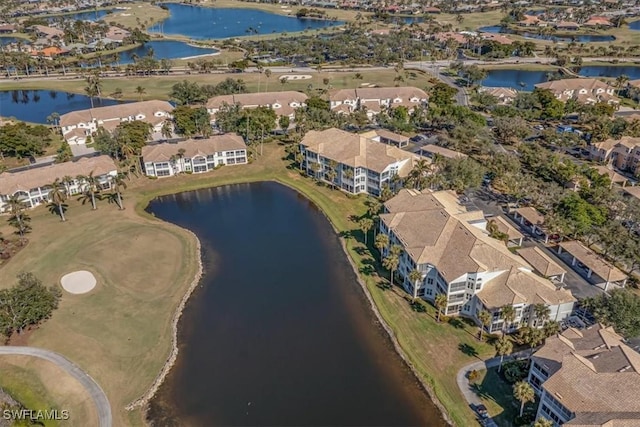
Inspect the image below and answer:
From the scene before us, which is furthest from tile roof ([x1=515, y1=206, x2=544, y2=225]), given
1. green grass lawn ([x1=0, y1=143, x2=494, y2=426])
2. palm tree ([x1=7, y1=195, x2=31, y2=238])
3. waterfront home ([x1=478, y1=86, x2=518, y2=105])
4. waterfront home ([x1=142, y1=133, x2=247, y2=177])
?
palm tree ([x1=7, y1=195, x2=31, y2=238])

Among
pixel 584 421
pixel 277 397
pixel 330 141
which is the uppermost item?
pixel 330 141

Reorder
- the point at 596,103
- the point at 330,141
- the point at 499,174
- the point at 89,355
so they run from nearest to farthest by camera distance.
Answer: the point at 89,355, the point at 499,174, the point at 330,141, the point at 596,103

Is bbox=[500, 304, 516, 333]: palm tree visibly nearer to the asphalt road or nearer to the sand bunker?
the asphalt road

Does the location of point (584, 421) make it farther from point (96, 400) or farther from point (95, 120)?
point (95, 120)

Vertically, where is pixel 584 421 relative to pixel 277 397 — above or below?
above

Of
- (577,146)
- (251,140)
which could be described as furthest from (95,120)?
(577,146)

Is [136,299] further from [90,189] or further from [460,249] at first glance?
[460,249]

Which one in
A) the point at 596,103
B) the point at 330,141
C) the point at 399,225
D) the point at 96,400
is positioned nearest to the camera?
the point at 96,400

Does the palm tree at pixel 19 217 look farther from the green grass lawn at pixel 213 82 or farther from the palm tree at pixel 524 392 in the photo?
the green grass lawn at pixel 213 82
